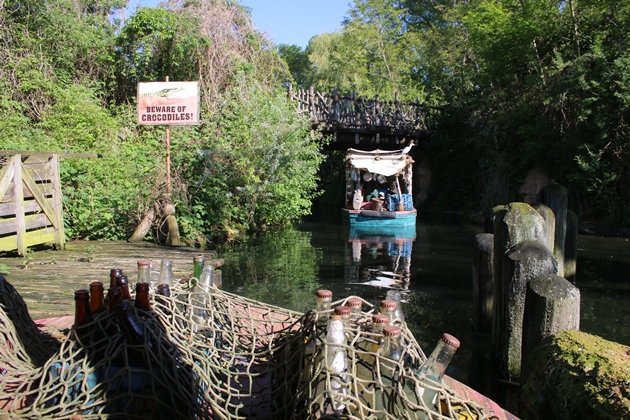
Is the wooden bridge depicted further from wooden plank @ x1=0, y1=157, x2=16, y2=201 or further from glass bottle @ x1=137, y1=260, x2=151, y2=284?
glass bottle @ x1=137, y1=260, x2=151, y2=284

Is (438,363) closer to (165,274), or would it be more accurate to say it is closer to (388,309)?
(388,309)

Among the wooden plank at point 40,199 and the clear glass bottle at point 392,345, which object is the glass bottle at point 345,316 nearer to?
the clear glass bottle at point 392,345

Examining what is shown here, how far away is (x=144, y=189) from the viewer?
1185cm

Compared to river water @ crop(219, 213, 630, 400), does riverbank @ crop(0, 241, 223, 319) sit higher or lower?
higher

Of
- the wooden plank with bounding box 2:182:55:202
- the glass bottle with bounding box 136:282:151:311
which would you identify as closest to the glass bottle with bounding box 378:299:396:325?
the glass bottle with bounding box 136:282:151:311

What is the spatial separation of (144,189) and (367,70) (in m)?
31.0

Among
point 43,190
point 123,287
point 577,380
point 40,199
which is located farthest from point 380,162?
point 123,287

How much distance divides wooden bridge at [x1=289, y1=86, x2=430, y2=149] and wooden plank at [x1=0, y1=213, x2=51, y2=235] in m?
15.2

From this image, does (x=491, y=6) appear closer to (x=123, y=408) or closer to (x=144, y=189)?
(x=144, y=189)

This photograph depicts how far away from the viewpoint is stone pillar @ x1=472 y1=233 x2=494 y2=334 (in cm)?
707

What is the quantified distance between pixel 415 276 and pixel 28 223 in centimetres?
681

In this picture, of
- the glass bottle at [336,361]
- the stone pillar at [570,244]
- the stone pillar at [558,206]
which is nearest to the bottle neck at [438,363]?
the glass bottle at [336,361]

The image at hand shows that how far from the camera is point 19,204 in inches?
329

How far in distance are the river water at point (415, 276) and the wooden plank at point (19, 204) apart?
3245mm
